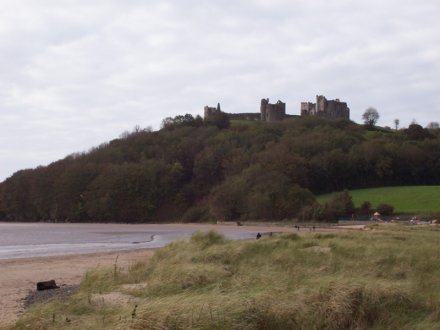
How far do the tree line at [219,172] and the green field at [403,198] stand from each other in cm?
591

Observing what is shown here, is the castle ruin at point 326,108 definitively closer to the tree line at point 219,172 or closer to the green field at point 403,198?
the tree line at point 219,172

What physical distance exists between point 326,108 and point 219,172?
6297 cm

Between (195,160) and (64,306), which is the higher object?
(195,160)

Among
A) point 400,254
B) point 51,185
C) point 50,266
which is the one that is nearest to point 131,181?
point 51,185

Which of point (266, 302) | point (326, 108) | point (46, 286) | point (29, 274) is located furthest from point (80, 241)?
point (326, 108)

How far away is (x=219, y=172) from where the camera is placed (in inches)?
4412

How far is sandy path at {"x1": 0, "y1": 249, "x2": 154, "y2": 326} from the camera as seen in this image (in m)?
12.7

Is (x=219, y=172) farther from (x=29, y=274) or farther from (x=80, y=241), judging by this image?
(x=29, y=274)

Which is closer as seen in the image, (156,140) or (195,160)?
(195,160)

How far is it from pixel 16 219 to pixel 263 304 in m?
129

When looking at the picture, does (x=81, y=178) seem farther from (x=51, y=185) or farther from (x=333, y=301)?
(x=333, y=301)

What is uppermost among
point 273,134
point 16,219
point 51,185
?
point 273,134

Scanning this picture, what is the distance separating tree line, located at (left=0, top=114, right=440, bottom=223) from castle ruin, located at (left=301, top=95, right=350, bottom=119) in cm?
2068

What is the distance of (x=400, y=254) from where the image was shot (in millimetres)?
13625
